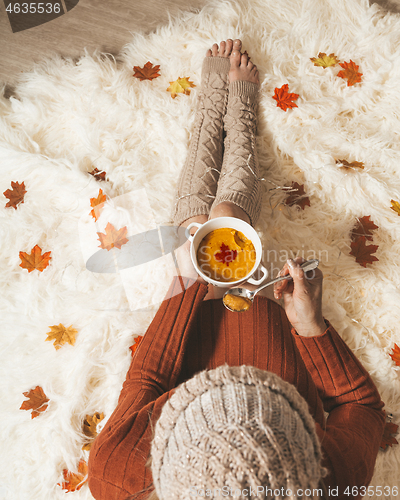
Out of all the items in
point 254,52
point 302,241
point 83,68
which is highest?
point 254,52

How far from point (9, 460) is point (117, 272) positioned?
0.65 m

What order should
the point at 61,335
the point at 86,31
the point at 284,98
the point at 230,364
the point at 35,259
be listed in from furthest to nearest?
the point at 86,31 → the point at 284,98 → the point at 35,259 → the point at 61,335 → the point at 230,364

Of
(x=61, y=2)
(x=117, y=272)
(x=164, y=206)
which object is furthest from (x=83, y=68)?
(x=117, y=272)

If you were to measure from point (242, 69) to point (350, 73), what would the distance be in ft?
1.47

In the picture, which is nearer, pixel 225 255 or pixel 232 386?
pixel 232 386

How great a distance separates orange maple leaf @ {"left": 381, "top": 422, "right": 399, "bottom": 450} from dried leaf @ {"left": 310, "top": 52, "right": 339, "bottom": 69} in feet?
4.44

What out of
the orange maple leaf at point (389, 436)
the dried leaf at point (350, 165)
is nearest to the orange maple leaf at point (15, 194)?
the dried leaf at point (350, 165)

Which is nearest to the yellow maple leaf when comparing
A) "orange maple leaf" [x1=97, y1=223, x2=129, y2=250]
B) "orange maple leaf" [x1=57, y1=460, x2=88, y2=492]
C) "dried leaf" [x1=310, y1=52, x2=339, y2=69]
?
"dried leaf" [x1=310, y1=52, x2=339, y2=69]

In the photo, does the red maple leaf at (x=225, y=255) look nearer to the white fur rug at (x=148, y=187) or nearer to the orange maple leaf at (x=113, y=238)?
the white fur rug at (x=148, y=187)

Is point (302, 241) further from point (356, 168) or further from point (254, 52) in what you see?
point (254, 52)

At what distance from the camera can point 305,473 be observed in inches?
16.6

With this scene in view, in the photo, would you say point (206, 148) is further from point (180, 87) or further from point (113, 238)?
A: point (113, 238)

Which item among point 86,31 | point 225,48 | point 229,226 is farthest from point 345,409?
point 86,31

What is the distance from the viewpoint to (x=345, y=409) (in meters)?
0.75
